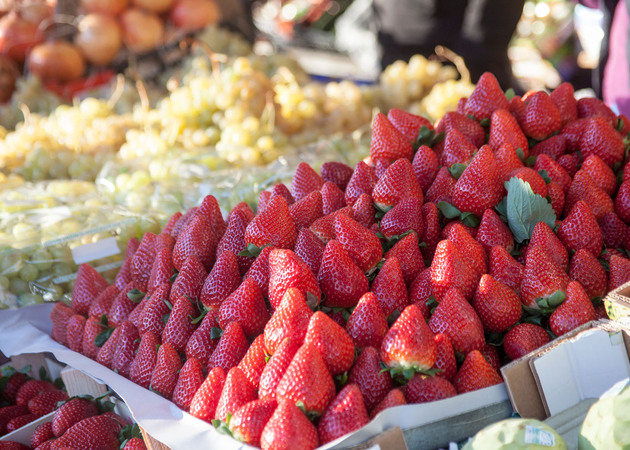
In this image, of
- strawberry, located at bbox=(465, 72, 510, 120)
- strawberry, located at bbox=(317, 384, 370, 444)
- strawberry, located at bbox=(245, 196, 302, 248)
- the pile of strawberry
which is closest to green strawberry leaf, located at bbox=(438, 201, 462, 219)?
the pile of strawberry

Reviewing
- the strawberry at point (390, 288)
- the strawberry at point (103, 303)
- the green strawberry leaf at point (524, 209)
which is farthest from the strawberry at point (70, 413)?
the green strawberry leaf at point (524, 209)

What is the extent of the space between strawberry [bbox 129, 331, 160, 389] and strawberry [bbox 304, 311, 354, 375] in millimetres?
427

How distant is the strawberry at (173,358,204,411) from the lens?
121 cm

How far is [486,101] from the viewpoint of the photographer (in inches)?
70.5

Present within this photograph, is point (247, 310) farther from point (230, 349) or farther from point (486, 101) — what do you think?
point (486, 101)

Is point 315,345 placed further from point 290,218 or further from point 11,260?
point 11,260

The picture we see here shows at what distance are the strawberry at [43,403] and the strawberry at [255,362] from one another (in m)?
0.83

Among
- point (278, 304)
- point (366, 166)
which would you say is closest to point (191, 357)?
point (278, 304)

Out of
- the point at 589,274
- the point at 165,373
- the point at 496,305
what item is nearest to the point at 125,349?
the point at 165,373

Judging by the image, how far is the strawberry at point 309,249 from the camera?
4.40ft

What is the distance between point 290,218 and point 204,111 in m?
1.79

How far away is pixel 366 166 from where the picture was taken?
1638 millimetres

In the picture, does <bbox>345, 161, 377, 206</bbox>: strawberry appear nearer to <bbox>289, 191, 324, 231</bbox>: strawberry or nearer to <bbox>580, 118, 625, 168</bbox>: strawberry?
<bbox>289, 191, 324, 231</bbox>: strawberry

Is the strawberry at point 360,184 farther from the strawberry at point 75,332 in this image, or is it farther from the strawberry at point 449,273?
the strawberry at point 75,332
